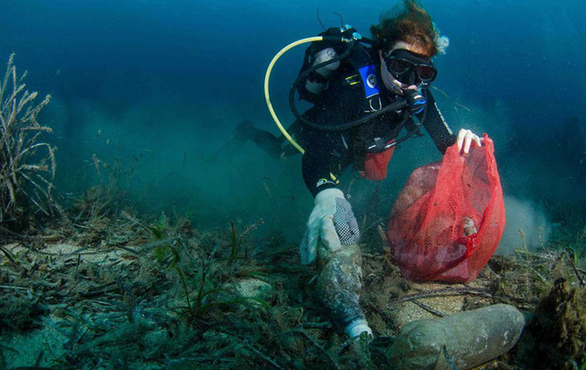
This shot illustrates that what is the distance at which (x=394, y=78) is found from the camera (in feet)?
12.4

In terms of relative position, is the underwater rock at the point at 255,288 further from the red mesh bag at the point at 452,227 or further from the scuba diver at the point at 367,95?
the red mesh bag at the point at 452,227

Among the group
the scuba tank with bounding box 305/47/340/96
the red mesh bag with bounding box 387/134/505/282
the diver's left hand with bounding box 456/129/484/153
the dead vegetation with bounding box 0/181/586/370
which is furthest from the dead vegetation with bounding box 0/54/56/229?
the diver's left hand with bounding box 456/129/484/153

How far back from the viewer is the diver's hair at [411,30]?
12.0 ft

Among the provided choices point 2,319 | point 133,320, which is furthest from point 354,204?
point 2,319

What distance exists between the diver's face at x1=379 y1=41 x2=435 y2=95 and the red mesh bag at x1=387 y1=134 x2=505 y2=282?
1119 millimetres

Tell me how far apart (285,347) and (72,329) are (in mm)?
1411

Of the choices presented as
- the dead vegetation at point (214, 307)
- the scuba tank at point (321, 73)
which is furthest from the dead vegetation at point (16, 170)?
the scuba tank at point (321, 73)

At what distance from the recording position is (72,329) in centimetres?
205

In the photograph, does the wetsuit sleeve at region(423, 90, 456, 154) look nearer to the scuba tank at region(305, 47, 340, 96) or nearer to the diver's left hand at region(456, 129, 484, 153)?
the diver's left hand at region(456, 129, 484, 153)

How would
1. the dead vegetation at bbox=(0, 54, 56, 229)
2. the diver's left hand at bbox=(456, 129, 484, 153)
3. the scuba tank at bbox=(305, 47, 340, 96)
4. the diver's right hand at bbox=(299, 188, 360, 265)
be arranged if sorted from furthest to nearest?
1. the scuba tank at bbox=(305, 47, 340, 96)
2. the dead vegetation at bbox=(0, 54, 56, 229)
3. the diver's left hand at bbox=(456, 129, 484, 153)
4. the diver's right hand at bbox=(299, 188, 360, 265)

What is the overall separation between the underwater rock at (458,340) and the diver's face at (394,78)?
103 inches

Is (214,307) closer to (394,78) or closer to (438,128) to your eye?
(394,78)

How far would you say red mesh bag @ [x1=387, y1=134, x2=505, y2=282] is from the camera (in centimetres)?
270

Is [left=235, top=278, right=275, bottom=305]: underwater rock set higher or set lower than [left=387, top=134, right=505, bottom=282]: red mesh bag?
lower
